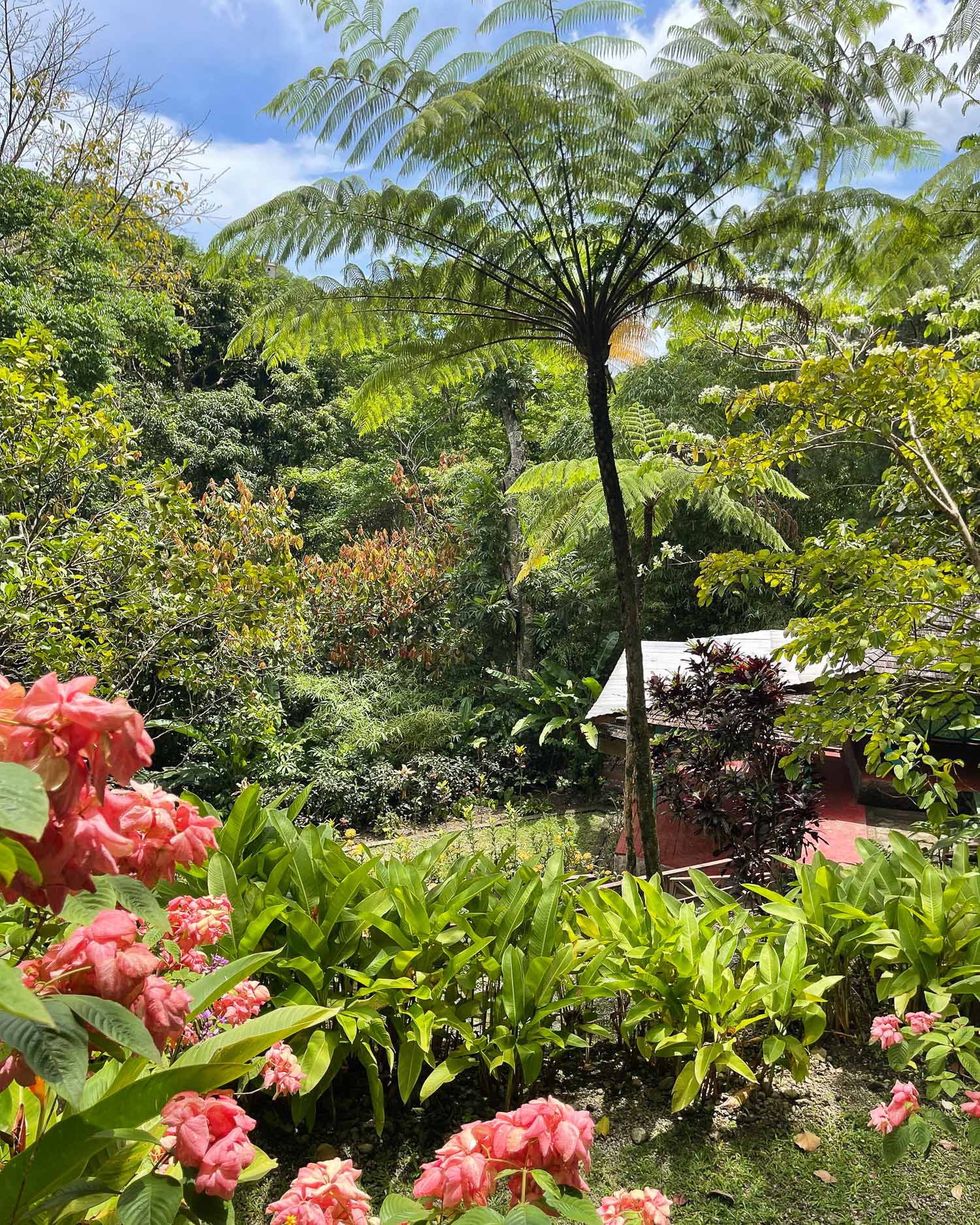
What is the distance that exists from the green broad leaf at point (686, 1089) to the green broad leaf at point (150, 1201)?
154 centimetres

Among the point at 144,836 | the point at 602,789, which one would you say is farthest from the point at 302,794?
the point at 602,789

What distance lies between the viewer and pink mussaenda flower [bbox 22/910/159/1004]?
0.85 m

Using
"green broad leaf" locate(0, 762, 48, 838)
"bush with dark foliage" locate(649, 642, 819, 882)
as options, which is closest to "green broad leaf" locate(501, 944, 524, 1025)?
"green broad leaf" locate(0, 762, 48, 838)

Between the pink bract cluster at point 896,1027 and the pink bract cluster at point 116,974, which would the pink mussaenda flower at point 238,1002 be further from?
the pink bract cluster at point 896,1027

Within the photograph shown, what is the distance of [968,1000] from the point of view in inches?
95.1

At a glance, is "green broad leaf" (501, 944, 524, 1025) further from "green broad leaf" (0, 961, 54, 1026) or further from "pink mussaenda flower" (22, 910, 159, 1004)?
"green broad leaf" (0, 961, 54, 1026)

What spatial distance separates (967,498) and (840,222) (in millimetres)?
1466

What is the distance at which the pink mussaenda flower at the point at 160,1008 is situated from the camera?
931mm

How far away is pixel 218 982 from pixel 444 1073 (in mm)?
993

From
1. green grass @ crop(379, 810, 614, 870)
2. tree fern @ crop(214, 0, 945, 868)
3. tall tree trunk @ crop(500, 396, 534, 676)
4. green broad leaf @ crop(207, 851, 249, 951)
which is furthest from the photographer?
tall tree trunk @ crop(500, 396, 534, 676)

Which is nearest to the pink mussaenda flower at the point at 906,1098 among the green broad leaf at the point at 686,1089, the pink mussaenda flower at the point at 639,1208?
the green broad leaf at the point at 686,1089

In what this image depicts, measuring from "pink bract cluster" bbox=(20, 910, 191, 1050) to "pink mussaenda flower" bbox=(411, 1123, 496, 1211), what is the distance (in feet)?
1.19

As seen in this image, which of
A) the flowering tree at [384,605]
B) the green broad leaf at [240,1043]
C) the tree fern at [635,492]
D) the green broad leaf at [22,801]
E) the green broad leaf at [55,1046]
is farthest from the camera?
the flowering tree at [384,605]

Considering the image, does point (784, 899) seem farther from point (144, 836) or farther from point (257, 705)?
point (257, 705)
